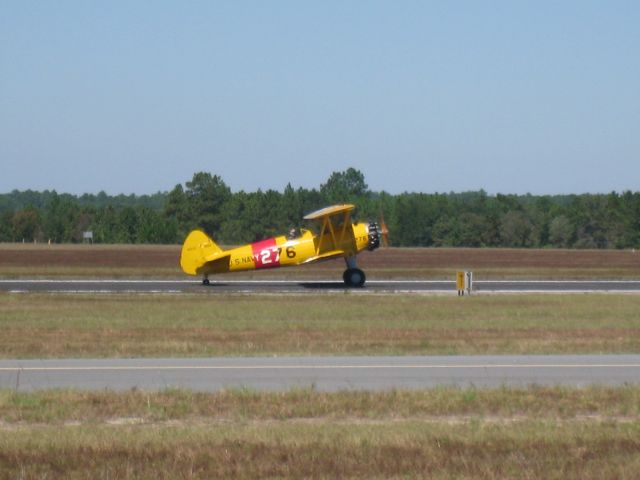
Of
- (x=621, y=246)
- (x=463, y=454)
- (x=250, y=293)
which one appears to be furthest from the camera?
(x=621, y=246)

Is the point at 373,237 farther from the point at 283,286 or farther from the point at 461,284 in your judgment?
the point at 461,284

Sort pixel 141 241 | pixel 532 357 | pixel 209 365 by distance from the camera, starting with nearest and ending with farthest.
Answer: pixel 209 365
pixel 532 357
pixel 141 241

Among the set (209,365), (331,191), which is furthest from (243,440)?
(331,191)

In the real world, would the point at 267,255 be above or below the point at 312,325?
above

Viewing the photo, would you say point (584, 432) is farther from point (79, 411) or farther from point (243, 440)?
point (79, 411)

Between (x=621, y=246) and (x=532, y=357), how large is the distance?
105 m

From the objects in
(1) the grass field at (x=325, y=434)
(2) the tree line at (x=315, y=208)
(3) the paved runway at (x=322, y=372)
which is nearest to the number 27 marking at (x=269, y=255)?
(3) the paved runway at (x=322, y=372)

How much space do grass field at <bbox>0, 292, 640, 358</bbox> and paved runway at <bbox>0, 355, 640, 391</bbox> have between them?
4.88 ft

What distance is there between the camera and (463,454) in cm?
1045

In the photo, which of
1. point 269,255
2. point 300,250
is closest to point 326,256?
point 300,250

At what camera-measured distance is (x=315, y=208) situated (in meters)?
130

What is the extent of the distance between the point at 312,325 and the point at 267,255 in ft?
60.1

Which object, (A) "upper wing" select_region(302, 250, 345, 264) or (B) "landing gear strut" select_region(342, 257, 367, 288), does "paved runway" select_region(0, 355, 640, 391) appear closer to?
(B) "landing gear strut" select_region(342, 257, 367, 288)

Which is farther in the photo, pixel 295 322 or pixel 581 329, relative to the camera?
pixel 295 322
